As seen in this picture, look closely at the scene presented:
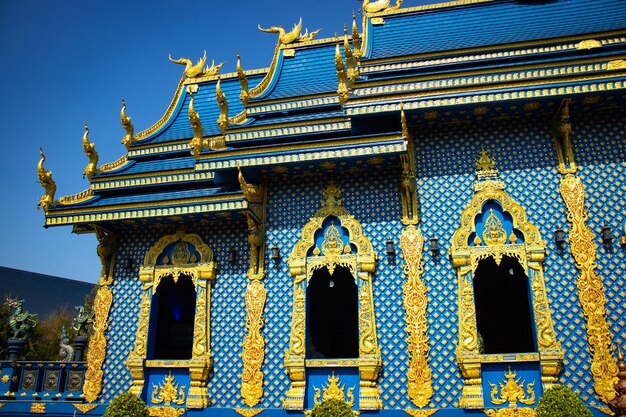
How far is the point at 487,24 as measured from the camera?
12.7m

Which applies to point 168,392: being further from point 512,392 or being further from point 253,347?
point 512,392

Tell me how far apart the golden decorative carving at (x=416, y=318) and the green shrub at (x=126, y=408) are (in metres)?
4.90

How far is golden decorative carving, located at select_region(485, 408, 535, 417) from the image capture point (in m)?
8.73

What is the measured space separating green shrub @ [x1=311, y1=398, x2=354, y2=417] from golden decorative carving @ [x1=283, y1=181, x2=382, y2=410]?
1445 mm

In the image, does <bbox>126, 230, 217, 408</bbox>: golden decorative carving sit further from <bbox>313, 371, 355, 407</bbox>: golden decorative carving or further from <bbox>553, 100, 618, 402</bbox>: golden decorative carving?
<bbox>553, 100, 618, 402</bbox>: golden decorative carving

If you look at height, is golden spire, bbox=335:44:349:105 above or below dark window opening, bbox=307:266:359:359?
above

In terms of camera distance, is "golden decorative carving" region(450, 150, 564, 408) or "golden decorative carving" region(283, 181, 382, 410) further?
"golden decorative carving" region(283, 181, 382, 410)

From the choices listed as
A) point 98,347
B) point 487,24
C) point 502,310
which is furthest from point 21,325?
point 487,24

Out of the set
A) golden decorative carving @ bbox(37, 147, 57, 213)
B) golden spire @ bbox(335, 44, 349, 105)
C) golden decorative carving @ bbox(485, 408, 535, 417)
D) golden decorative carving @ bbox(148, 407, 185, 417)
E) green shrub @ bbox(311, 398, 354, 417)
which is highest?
golden spire @ bbox(335, 44, 349, 105)

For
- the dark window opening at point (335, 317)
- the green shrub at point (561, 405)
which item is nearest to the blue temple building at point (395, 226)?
the green shrub at point (561, 405)

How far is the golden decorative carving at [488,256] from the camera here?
9.00 meters

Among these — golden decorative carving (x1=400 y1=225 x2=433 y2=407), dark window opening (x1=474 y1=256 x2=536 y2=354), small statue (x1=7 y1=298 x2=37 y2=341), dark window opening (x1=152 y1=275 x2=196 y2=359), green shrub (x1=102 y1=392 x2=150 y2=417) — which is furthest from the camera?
dark window opening (x1=152 y1=275 x2=196 y2=359)

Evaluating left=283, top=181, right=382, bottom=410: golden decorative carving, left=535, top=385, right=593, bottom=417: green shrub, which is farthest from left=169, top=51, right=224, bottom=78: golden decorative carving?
left=535, top=385, right=593, bottom=417: green shrub

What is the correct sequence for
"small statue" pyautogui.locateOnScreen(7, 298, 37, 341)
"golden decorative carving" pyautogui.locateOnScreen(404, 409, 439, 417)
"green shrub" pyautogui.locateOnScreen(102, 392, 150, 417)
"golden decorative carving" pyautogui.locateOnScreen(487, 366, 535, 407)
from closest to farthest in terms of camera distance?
"golden decorative carving" pyautogui.locateOnScreen(487, 366, 535, 407)
"golden decorative carving" pyautogui.locateOnScreen(404, 409, 439, 417)
"green shrub" pyautogui.locateOnScreen(102, 392, 150, 417)
"small statue" pyautogui.locateOnScreen(7, 298, 37, 341)
